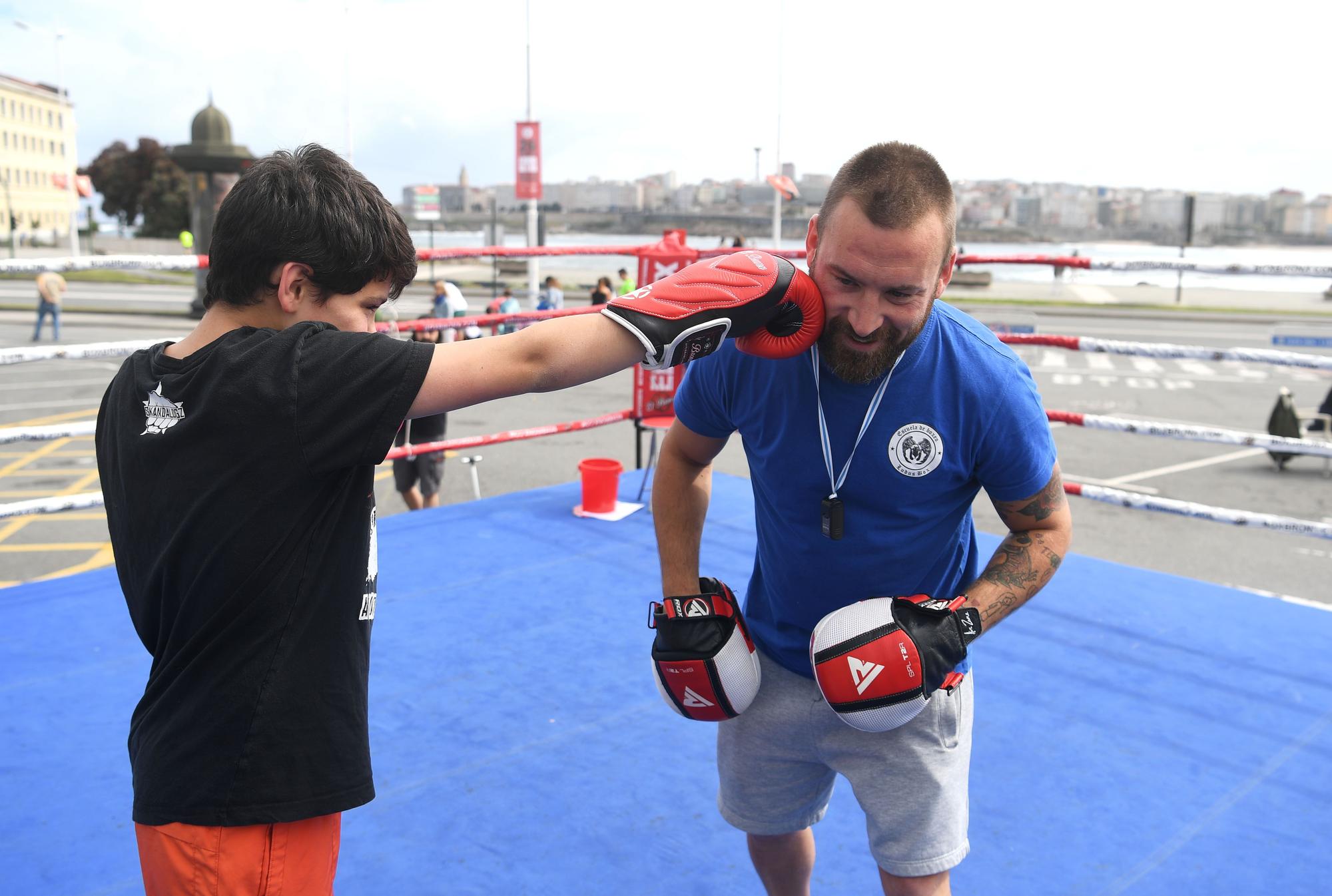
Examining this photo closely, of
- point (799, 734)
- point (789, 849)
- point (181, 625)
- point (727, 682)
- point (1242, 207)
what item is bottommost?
point (789, 849)

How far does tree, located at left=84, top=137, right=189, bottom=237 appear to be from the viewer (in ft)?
186

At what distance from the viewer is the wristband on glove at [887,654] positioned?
1.66m

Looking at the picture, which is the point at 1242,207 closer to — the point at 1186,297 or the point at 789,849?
the point at 1186,297

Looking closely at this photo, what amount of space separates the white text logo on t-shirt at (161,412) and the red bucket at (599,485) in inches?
159

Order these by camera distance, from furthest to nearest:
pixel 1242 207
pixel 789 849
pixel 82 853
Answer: pixel 1242 207
pixel 82 853
pixel 789 849

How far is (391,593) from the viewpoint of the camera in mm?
4211

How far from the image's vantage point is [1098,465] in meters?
9.30

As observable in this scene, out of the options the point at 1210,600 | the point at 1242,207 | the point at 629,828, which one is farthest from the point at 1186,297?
the point at 629,828

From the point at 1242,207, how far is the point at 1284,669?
132ft

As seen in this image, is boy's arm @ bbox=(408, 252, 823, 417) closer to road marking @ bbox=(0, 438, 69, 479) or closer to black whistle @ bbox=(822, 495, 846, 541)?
black whistle @ bbox=(822, 495, 846, 541)

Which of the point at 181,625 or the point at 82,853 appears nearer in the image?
the point at 181,625

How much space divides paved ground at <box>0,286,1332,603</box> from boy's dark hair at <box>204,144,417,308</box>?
141 inches

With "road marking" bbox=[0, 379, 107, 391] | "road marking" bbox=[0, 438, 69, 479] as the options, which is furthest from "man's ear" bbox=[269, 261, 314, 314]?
"road marking" bbox=[0, 379, 107, 391]

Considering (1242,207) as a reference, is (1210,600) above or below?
below
